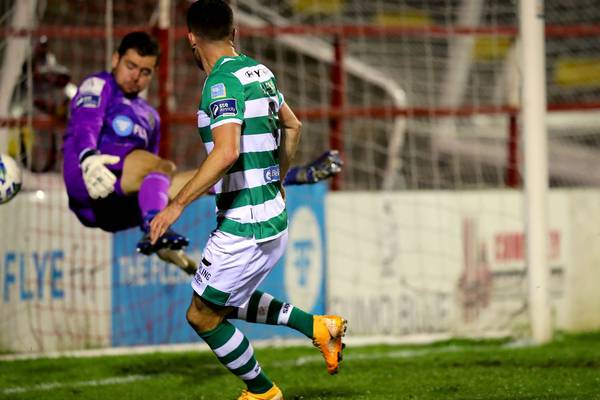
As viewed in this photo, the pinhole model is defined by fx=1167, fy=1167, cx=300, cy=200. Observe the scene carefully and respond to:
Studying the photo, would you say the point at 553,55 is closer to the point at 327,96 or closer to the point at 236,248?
the point at 327,96

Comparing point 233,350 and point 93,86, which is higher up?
point 93,86

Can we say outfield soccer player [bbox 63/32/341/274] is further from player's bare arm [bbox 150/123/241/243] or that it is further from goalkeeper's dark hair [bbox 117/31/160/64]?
player's bare arm [bbox 150/123/241/243]

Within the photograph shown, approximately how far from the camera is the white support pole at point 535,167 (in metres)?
8.57

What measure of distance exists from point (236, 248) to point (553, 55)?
31.8ft

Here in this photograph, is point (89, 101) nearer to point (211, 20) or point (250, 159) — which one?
point (211, 20)

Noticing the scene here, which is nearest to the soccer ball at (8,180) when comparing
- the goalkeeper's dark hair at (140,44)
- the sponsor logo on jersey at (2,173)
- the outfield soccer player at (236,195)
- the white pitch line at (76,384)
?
the sponsor logo on jersey at (2,173)

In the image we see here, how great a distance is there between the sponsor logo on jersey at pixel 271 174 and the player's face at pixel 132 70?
190 cm

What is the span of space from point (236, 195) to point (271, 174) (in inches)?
8.1

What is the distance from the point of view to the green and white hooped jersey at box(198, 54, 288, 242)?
5.30 metres

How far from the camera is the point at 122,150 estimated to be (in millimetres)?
7145

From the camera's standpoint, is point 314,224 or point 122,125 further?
point 314,224

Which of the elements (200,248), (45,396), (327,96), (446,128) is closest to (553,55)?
(446,128)

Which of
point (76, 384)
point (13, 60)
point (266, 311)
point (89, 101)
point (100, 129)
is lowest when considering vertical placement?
point (76, 384)

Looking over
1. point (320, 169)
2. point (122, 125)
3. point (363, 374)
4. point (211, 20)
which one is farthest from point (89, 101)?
point (363, 374)
